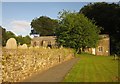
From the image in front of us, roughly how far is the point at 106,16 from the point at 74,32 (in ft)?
81.9

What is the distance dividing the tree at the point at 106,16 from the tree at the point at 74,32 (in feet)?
54.8

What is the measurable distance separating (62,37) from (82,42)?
4503 mm

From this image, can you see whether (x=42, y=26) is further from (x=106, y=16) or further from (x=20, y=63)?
(x=20, y=63)

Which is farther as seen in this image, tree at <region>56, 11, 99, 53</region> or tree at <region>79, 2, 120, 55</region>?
tree at <region>79, 2, 120, 55</region>

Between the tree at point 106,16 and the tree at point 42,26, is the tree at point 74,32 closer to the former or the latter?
the tree at point 106,16

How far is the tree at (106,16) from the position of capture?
81625 millimetres

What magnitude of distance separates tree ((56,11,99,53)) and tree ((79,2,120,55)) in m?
16.7

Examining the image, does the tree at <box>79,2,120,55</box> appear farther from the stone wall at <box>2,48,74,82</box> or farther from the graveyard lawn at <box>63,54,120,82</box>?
the stone wall at <box>2,48,74,82</box>

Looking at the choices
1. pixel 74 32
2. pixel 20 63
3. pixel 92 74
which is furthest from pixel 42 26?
pixel 20 63

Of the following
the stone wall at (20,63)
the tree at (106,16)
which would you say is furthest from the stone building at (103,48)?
the stone wall at (20,63)

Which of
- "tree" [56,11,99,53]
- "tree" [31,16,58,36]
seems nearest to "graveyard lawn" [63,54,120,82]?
"tree" [56,11,99,53]

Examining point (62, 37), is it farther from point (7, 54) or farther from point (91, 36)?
point (7, 54)

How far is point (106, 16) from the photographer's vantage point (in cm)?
8394

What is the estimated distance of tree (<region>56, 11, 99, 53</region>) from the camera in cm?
6088
